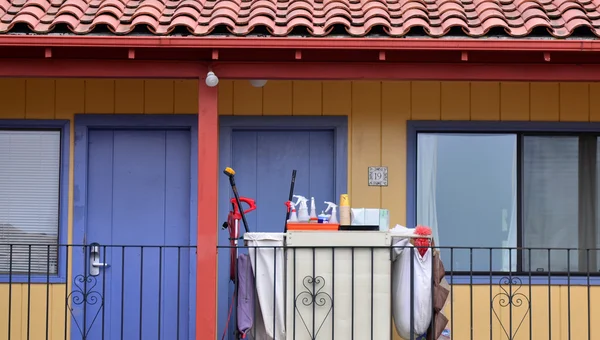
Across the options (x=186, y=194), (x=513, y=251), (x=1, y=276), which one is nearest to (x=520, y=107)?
(x=513, y=251)

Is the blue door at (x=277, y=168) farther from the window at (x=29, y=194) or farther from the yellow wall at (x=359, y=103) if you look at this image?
the window at (x=29, y=194)

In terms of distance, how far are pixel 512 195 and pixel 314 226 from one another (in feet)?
7.55

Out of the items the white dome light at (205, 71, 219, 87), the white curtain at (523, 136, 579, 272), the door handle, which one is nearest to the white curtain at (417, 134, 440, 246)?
the white curtain at (523, 136, 579, 272)

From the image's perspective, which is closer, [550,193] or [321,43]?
[321,43]

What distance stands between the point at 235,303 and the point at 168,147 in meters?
2.02

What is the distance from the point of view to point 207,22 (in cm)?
684

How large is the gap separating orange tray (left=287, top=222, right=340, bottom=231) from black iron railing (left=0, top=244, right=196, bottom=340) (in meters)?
1.54

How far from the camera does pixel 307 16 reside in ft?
22.6

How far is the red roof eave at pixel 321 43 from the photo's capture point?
658 cm

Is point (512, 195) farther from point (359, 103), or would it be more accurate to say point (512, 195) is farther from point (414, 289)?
point (414, 289)

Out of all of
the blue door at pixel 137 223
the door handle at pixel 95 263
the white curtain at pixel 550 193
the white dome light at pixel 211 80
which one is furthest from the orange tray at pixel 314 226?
the white curtain at pixel 550 193

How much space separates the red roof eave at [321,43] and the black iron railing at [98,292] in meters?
2.14

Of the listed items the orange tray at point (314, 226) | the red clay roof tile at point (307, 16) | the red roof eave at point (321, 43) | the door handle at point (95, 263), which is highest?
the red clay roof tile at point (307, 16)

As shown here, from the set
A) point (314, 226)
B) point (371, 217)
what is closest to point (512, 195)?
point (371, 217)
